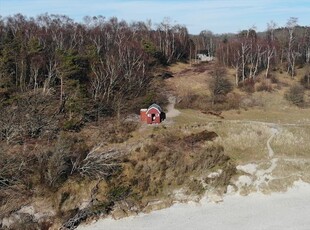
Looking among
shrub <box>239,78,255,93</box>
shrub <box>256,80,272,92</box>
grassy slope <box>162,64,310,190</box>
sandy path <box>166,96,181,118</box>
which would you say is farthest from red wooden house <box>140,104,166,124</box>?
shrub <box>256,80,272,92</box>

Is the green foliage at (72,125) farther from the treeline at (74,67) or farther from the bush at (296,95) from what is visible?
the bush at (296,95)

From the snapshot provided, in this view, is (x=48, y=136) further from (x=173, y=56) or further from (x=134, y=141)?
(x=173, y=56)

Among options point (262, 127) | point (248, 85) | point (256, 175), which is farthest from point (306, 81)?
point (256, 175)

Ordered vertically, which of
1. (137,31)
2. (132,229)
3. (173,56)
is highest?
(137,31)

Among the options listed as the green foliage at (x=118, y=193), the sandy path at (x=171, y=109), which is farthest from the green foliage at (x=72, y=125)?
the sandy path at (x=171, y=109)

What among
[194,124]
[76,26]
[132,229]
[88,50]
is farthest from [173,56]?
[132,229]

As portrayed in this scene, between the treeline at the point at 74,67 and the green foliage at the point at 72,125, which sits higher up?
the treeline at the point at 74,67
